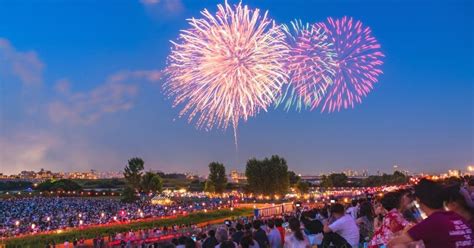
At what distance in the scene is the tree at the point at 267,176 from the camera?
3462 inches

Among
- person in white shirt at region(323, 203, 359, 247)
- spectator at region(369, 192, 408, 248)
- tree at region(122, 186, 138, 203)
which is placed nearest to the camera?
spectator at region(369, 192, 408, 248)

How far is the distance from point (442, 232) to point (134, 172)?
94.2 metres

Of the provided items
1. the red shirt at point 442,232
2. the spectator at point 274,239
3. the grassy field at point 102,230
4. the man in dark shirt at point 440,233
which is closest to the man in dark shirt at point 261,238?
the spectator at point 274,239

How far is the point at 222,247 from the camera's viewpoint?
7.44 metres

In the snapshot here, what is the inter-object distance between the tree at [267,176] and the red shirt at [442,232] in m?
84.3

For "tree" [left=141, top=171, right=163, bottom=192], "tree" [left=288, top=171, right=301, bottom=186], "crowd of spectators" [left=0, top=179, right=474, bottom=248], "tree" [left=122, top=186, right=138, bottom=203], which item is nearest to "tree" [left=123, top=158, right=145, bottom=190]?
"tree" [left=141, top=171, right=163, bottom=192]

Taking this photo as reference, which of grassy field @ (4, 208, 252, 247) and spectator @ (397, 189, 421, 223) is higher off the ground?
spectator @ (397, 189, 421, 223)

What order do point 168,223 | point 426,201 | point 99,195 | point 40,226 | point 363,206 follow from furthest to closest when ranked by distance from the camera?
point 99,195
point 168,223
point 40,226
point 363,206
point 426,201

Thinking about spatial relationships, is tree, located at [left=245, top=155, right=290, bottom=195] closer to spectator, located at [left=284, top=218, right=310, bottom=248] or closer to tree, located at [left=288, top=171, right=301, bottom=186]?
tree, located at [left=288, top=171, right=301, bottom=186]

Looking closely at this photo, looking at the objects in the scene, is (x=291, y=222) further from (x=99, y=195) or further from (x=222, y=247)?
(x=99, y=195)

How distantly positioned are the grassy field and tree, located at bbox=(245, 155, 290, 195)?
34.8m

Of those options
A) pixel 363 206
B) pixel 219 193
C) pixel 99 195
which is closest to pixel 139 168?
pixel 99 195

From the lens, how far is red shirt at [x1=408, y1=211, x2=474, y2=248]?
3.97 m

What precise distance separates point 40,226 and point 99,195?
51.7 m
